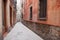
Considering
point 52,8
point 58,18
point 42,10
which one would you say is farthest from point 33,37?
point 42,10

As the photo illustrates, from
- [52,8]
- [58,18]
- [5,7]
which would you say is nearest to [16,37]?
[58,18]

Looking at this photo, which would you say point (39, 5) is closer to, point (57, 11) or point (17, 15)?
point (57, 11)

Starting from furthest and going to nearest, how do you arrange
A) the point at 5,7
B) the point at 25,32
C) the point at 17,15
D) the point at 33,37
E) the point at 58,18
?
the point at 17,15
the point at 5,7
the point at 58,18
the point at 25,32
the point at 33,37

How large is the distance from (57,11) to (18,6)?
2072 centimetres

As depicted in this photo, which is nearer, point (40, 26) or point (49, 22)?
point (40, 26)

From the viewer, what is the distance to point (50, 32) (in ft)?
8.69

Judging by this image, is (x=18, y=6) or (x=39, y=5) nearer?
(x=39, y=5)

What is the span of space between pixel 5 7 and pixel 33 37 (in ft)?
24.6

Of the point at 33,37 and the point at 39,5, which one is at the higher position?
the point at 39,5

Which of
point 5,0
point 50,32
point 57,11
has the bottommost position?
point 50,32

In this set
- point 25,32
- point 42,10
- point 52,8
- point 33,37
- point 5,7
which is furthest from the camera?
point 5,7

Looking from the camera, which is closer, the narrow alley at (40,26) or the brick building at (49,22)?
the narrow alley at (40,26)

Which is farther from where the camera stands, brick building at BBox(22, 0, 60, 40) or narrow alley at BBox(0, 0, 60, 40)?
brick building at BBox(22, 0, 60, 40)

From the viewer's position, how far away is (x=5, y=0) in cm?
917
